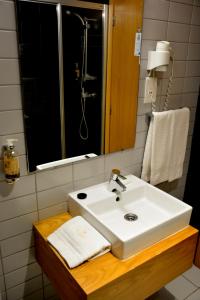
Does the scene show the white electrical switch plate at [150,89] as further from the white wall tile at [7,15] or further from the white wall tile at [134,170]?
the white wall tile at [7,15]

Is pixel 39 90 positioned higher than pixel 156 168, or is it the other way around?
pixel 39 90

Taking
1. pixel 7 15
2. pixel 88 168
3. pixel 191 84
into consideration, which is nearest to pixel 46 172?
pixel 88 168

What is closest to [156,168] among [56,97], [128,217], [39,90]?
[128,217]

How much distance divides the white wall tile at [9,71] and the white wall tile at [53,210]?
694mm

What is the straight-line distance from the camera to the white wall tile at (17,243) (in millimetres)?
1340

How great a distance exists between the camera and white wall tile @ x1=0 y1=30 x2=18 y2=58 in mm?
1047

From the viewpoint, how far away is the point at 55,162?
1.38 meters

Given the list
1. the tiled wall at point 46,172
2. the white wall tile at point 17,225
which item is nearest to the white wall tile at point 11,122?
the tiled wall at point 46,172

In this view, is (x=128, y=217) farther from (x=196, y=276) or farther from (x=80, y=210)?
(x=196, y=276)

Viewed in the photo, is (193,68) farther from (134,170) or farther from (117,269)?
(117,269)

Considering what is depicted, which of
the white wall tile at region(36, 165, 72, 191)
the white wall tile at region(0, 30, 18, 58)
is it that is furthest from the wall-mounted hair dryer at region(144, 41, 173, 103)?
the white wall tile at region(0, 30, 18, 58)

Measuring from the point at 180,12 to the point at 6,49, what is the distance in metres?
1.09

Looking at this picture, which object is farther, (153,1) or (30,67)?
Result: (153,1)

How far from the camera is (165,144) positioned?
1.74m
